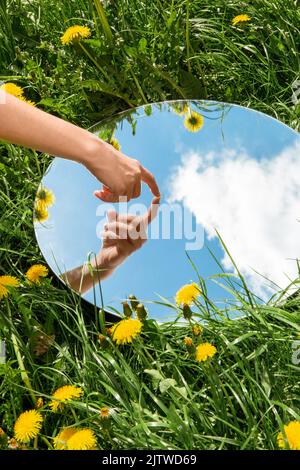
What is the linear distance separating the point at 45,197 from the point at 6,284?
39 centimetres

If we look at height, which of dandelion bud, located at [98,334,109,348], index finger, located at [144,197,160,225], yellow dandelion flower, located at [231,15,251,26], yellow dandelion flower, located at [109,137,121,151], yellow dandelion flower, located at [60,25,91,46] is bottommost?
dandelion bud, located at [98,334,109,348]

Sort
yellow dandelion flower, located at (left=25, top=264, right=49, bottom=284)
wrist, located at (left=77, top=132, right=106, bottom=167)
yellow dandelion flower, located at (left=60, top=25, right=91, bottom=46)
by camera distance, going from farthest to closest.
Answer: yellow dandelion flower, located at (left=60, top=25, right=91, bottom=46) < yellow dandelion flower, located at (left=25, top=264, right=49, bottom=284) < wrist, located at (left=77, top=132, right=106, bottom=167)

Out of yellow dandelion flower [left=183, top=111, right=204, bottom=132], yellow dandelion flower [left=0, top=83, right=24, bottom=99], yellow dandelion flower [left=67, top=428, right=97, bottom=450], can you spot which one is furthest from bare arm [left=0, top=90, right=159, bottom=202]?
yellow dandelion flower [left=67, top=428, right=97, bottom=450]

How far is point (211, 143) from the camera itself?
2.25 meters

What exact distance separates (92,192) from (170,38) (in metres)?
0.65

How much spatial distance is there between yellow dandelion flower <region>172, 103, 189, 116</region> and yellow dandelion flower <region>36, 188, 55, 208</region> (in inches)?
19.1

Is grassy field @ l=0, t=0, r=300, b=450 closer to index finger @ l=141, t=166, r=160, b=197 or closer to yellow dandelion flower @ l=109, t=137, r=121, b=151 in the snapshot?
yellow dandelion flower @ l=109, t=137, r=121, b=151

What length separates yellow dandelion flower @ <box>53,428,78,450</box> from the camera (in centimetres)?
156

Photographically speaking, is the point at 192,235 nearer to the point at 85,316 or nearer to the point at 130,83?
the point at 85,316

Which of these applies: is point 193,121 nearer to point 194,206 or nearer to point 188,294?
point 194,206

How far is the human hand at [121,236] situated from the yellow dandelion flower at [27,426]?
51 centimetres

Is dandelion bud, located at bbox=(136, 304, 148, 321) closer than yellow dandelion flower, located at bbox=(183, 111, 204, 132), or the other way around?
dandelion bud, located at bbox=(136, 304, 148, 321)

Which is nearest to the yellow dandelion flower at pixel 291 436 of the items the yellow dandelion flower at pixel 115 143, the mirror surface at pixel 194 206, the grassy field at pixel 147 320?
the grassy field at pixel 147 320
